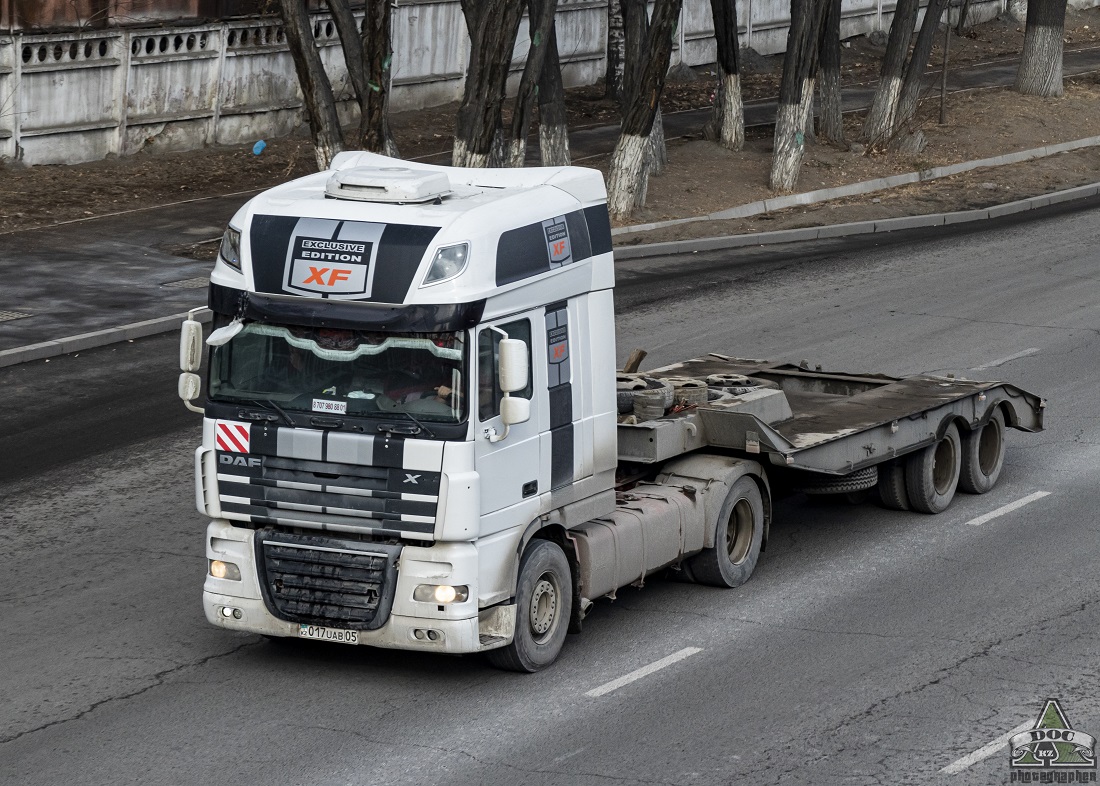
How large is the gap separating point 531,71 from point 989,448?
13168 millimetres

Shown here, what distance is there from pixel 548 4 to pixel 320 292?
654 inches

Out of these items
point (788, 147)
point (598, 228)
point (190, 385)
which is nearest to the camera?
point (190, 385)

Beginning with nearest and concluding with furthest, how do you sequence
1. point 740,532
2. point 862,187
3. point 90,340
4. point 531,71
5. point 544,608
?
point 544,608, point 740,532, point 90,340, point 531,71, point 862,187

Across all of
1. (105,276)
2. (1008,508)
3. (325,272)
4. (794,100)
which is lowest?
(1008,508)

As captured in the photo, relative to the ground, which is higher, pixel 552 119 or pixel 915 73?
pixel 915 73

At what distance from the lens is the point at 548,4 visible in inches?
989

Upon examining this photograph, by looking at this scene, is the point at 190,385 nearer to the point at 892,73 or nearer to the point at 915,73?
the point at 892,73

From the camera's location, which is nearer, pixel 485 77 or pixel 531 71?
pixel 485 77

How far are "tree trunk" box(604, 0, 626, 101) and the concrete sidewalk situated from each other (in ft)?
39.0

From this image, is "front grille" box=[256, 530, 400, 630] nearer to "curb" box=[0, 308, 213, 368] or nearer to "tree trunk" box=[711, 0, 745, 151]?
"curb" box=[0, 308, 213, 368]

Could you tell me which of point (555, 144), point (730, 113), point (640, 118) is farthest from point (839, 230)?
point (730, 113)

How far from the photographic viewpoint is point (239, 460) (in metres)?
9.80

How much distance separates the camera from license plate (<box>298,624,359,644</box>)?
32.0 ft

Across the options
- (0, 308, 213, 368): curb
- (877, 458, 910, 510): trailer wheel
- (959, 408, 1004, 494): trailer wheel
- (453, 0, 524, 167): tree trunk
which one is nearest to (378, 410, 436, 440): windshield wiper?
(877, 458, 910, 510): trailer wheel
